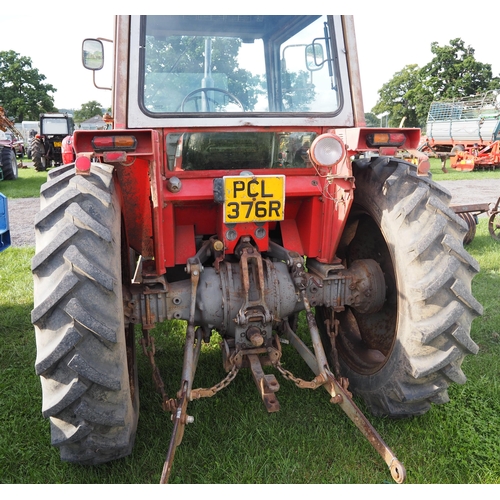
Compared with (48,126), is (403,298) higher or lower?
lower

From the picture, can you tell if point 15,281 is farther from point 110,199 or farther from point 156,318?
point 110,199

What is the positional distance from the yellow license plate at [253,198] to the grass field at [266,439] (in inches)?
50.4

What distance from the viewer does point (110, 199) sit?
7.29 feet

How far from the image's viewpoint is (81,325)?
6.53 feet

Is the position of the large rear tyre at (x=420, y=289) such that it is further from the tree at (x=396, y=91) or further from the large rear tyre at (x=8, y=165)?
the tree at (x=396, y=91)

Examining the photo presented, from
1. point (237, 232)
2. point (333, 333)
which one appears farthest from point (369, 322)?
point (237, 232)

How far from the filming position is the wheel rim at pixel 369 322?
→ 10.2ft

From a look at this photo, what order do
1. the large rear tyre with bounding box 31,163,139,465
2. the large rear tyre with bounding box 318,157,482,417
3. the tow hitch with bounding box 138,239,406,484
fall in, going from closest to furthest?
the large rear tyre with bounding box 31,163,139,465, the large rear tyre with bounding box 318,157,482,417, the tow hitch with bounding box 138,239,406,484

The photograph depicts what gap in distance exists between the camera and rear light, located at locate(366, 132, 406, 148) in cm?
251

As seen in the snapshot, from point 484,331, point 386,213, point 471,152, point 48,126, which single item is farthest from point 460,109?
point 386,213

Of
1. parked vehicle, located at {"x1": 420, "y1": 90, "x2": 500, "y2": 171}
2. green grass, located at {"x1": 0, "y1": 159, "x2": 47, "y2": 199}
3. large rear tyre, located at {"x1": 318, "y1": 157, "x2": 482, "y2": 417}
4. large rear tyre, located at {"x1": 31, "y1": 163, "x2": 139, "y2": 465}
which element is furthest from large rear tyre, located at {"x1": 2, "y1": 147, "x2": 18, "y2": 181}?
parked vehicle, located at {"x1": 420, "y1": 90, "x2": 500, "y2": 171}

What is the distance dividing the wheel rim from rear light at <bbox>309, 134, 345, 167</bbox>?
82cm

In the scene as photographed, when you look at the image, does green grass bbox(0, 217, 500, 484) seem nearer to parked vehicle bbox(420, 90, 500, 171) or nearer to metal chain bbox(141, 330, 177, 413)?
metal chain bbox(141, 330, 177, 413)

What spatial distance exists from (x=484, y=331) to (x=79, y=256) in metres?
3.53
